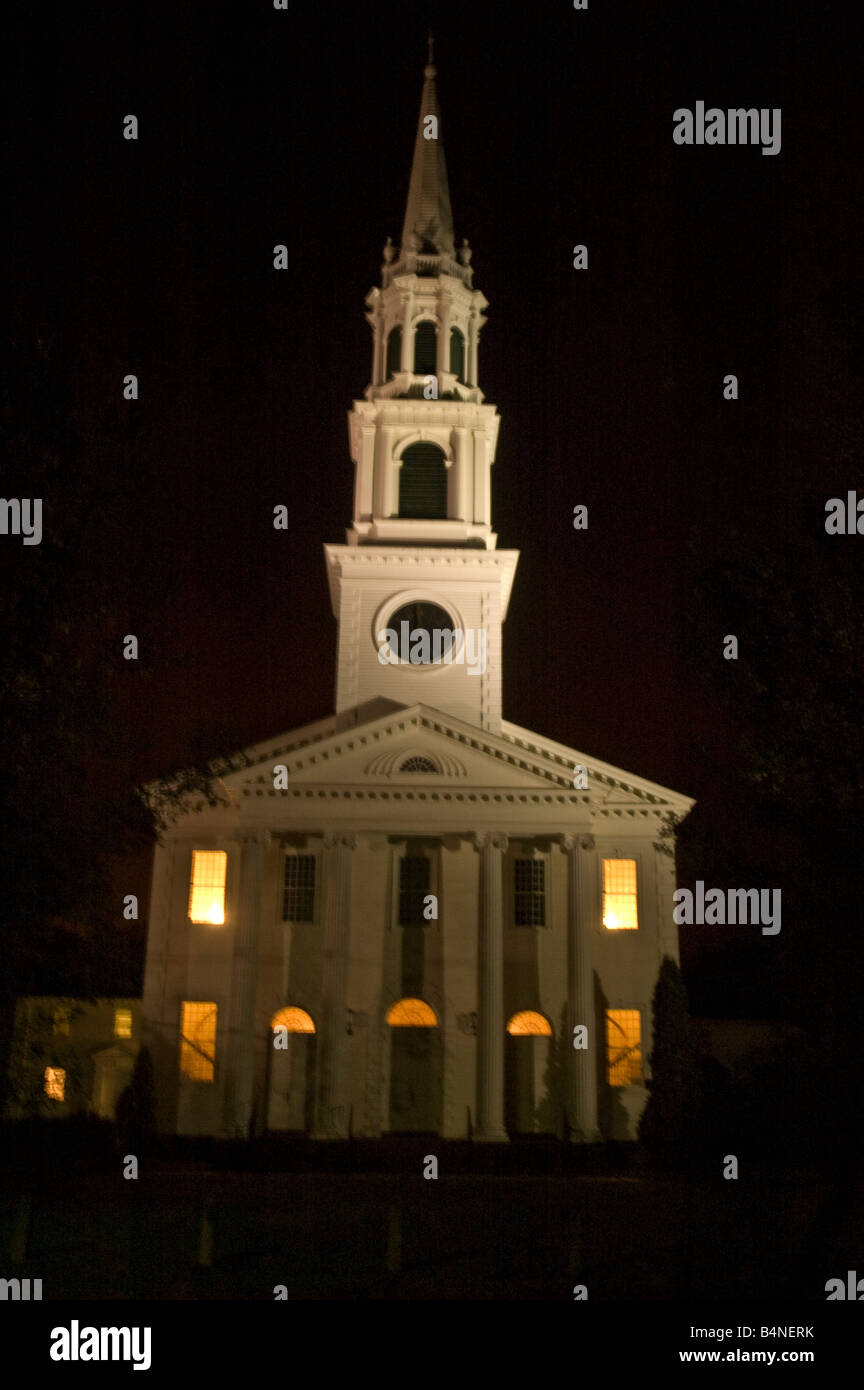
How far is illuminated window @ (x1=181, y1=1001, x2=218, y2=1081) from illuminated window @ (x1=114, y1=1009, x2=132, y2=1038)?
5675 mm

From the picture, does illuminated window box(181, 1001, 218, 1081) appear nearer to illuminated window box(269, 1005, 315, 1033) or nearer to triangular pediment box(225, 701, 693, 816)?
illuminated window box(269, 1005, 315, 1033)

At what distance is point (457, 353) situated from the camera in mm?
46844

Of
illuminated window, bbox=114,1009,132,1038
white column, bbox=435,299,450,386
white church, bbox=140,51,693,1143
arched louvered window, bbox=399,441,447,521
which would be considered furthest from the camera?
white column, bbox=435,299,450,386

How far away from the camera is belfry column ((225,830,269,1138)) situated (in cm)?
A: 3459

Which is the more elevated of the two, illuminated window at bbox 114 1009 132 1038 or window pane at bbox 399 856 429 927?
window pane at bbox 399 856 429 927

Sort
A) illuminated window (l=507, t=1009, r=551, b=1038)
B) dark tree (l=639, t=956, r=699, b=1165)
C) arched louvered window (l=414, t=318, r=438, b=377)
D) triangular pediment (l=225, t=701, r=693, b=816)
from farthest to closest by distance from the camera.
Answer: arched louvered window (l=414, t=318, r=438, b=377), illuminated window (l=507, t=1009, r=551, b=1038), triangular pediment (l=225, t=701, r=693, b=816), dark tree (l=639, t=956, r=699, b=1165)

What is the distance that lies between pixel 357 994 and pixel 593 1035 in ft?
19.9

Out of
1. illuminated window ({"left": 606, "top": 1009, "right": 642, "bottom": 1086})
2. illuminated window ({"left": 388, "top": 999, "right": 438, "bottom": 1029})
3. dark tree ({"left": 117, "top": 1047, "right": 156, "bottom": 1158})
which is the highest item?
illuminated window ({"left": 388, "top": 999, "right": 438, "bottom": 1029})

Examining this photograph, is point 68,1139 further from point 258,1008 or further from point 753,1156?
point 753,1156

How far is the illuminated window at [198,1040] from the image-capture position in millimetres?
36375

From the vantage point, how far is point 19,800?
17.8 m

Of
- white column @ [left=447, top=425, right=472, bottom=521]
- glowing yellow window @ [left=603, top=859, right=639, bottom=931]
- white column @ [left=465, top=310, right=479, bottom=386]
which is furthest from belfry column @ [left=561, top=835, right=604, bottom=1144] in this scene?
white column @ [left=465, top=310, right=479, bottom=386]

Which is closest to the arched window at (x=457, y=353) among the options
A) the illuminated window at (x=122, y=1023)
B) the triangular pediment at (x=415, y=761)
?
the triangular pediment at (x=415, y=761)

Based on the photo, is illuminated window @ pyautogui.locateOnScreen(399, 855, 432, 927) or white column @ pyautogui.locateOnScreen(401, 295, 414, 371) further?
white column @ pyautogui.locateOnScreen(401, 295, 414, 371)
